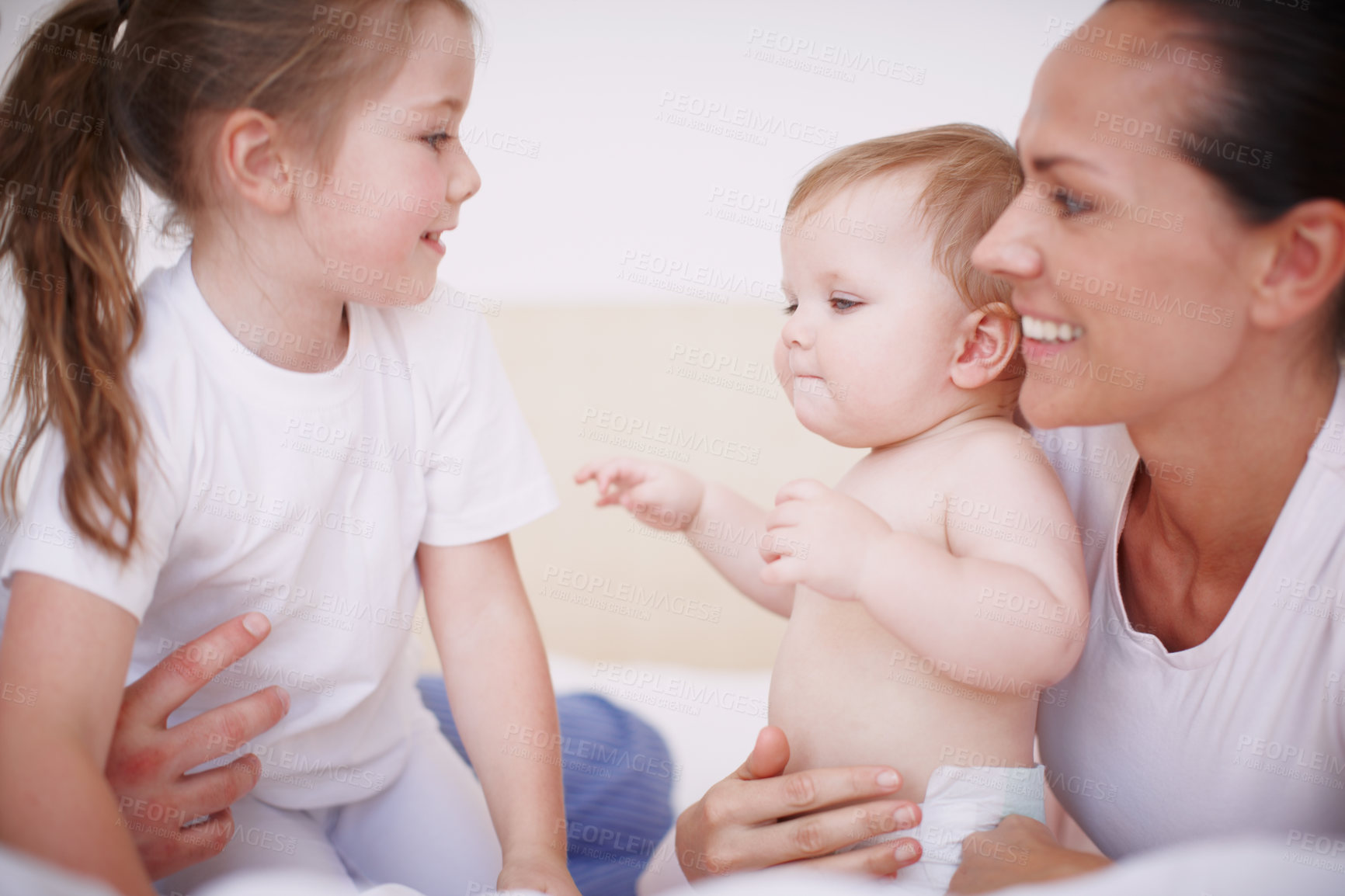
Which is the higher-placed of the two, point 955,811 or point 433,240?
point 433,240

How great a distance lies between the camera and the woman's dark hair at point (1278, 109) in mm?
736

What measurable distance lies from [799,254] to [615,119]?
1.16 m

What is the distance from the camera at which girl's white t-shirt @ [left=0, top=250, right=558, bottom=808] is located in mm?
866

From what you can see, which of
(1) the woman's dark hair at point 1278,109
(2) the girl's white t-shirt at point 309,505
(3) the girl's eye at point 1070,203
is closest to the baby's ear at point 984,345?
(3) the girl's eye at point 1070,203

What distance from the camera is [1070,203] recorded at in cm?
83

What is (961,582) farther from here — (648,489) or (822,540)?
(648,489)

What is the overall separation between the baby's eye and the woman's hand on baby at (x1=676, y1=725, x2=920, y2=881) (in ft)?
2.13

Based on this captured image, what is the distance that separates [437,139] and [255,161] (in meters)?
0.17

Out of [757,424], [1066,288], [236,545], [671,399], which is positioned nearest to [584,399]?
[671,399]

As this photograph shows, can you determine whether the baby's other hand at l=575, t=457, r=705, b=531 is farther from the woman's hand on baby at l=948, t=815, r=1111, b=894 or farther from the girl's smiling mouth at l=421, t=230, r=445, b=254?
the woman's hand on baby at l=948, t=815, r=1111, b=894

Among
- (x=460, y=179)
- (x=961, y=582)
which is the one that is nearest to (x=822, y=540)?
(x=961, y=582)

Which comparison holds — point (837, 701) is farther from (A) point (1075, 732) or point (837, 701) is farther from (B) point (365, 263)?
(B) point (365, 263)

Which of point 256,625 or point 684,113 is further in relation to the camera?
point 684,113

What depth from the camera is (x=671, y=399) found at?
2.47 meters
